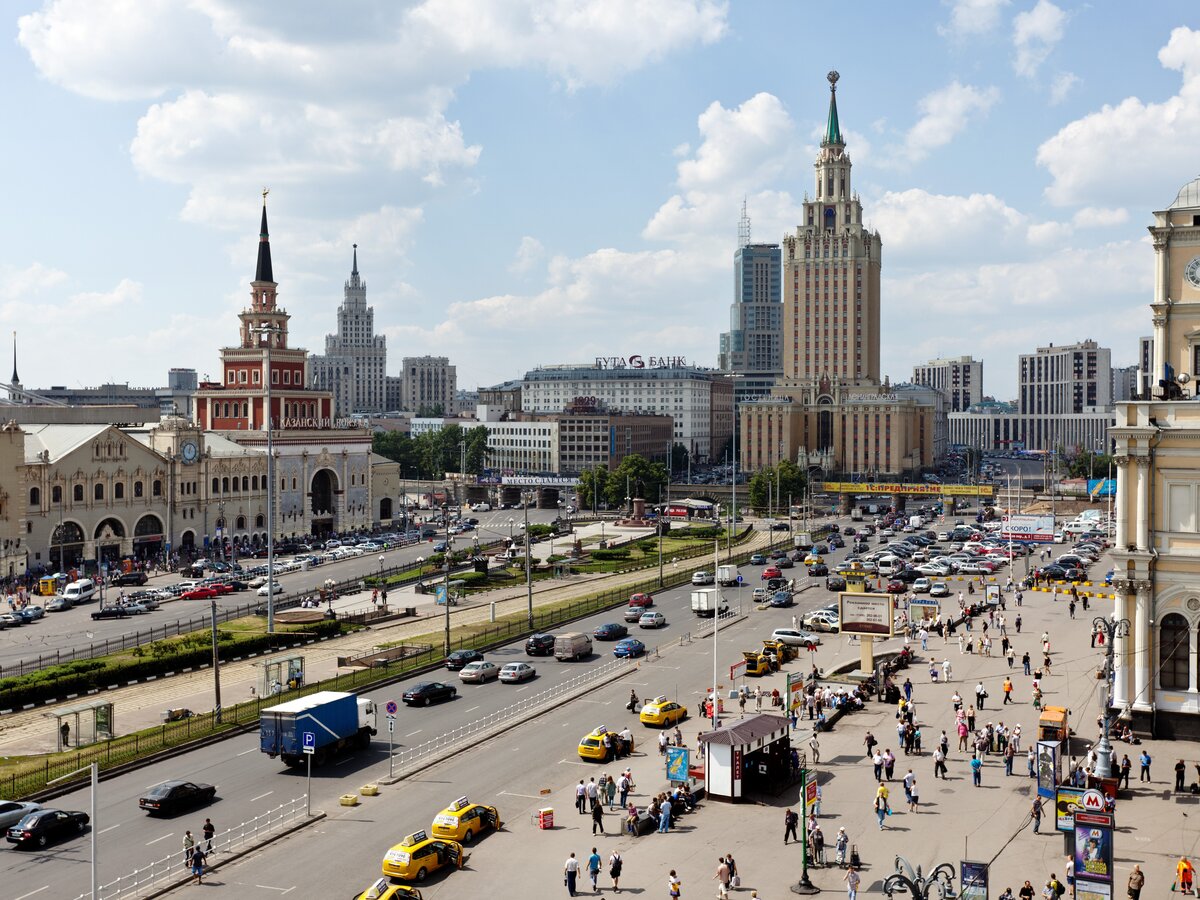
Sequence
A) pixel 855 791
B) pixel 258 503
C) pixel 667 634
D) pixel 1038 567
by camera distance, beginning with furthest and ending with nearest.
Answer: pixel 258 503, pixel 1038 567, pixel 667 634, pixel 855 791

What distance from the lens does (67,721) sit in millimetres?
48625

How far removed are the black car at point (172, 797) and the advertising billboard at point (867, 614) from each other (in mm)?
29924

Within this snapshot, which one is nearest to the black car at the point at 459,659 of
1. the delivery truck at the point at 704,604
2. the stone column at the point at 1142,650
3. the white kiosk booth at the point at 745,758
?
the delivery truck at the point at 704,604

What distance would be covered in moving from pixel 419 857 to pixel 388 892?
115 inches

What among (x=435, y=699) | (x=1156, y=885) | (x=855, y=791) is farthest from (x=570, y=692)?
(x=1156, y=885)

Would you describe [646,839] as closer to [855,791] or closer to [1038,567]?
[855,791]

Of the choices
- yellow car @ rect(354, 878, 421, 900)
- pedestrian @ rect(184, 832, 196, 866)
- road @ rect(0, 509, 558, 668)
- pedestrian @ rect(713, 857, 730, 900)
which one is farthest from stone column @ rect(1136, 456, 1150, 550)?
road @ rect(0, 509, 558, 668)

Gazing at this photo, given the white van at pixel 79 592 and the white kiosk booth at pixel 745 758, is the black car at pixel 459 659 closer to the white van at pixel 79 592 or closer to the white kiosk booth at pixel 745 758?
the white kiosk booth at pixel 745 758

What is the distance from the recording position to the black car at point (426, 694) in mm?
55031

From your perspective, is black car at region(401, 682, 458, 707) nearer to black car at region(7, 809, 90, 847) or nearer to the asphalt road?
the asphalt road

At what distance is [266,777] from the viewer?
4416cm

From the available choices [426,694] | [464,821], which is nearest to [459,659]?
[426,694]

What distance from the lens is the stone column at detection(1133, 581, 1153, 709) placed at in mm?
45812

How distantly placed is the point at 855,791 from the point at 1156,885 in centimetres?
1102
